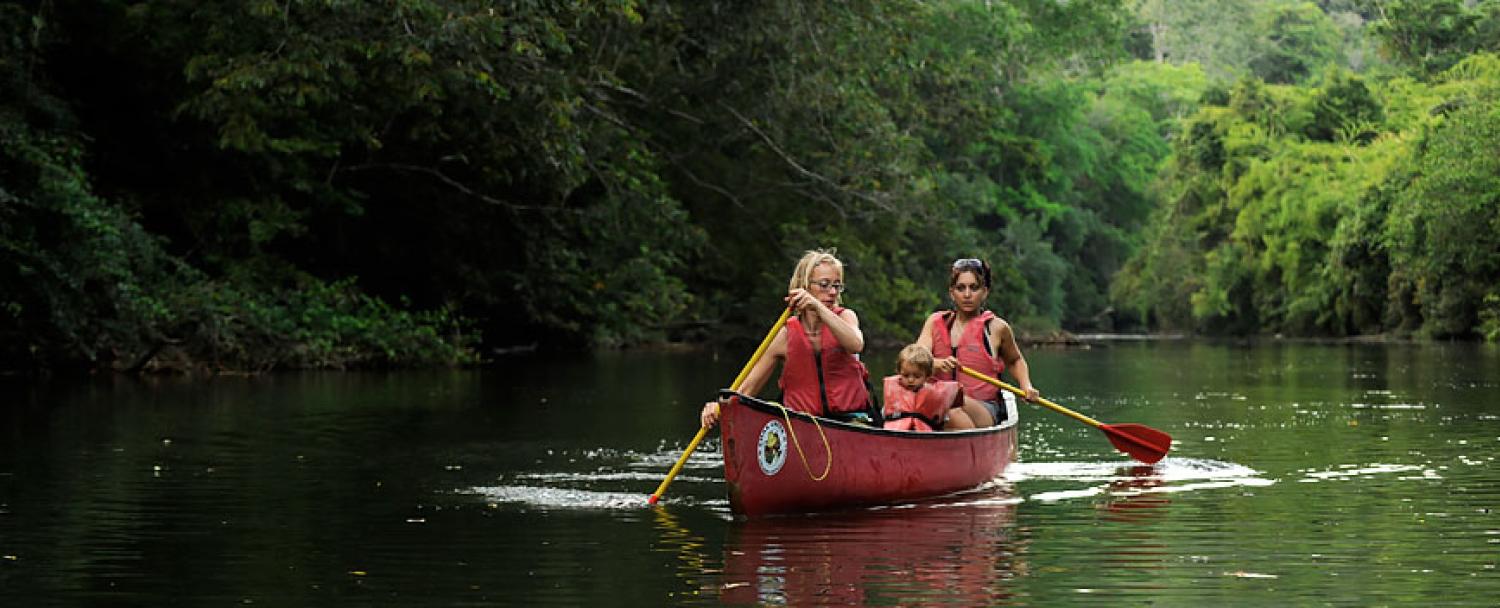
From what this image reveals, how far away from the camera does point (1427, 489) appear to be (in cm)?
1250

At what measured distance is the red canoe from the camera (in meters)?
10.9

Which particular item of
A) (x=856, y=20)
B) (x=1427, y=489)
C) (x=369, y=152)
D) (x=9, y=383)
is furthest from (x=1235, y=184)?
(x=1427, y=489)

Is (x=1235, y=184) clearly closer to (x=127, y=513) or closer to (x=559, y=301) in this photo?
(x=559, y=301)

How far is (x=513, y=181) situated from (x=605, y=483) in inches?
749

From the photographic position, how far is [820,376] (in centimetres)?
1188

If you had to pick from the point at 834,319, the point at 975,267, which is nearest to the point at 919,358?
the point at 975,267

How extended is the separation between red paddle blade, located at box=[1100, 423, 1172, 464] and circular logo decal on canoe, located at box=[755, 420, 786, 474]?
13.3 ft

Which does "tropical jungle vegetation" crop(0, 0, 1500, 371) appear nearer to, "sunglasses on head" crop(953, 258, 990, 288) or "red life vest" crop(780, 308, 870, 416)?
"sunglasses on head" crop(953, 258, 990, 288)

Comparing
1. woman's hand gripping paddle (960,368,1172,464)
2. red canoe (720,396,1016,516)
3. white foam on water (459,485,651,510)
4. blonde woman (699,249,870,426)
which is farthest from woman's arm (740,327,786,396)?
woman's hand gripping paddle (960,368,1172,464)

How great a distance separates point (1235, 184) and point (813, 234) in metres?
30.3

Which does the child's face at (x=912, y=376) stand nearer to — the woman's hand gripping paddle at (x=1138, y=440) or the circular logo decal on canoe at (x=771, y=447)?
the woman's hand gripping paddle at (x=1138, y=440)

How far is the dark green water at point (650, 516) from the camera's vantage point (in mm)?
8641

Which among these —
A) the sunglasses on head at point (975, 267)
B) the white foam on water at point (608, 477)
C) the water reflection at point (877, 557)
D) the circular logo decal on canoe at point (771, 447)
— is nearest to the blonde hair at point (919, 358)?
the sunglasses on head at point (975, 267)

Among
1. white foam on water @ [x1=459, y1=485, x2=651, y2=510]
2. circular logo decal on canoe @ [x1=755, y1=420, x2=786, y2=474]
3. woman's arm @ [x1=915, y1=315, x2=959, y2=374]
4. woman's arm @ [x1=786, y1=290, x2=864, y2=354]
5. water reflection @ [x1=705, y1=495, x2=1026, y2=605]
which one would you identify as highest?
woman's arm @ [x1=786, y1=290, x2=864, y2=354]
